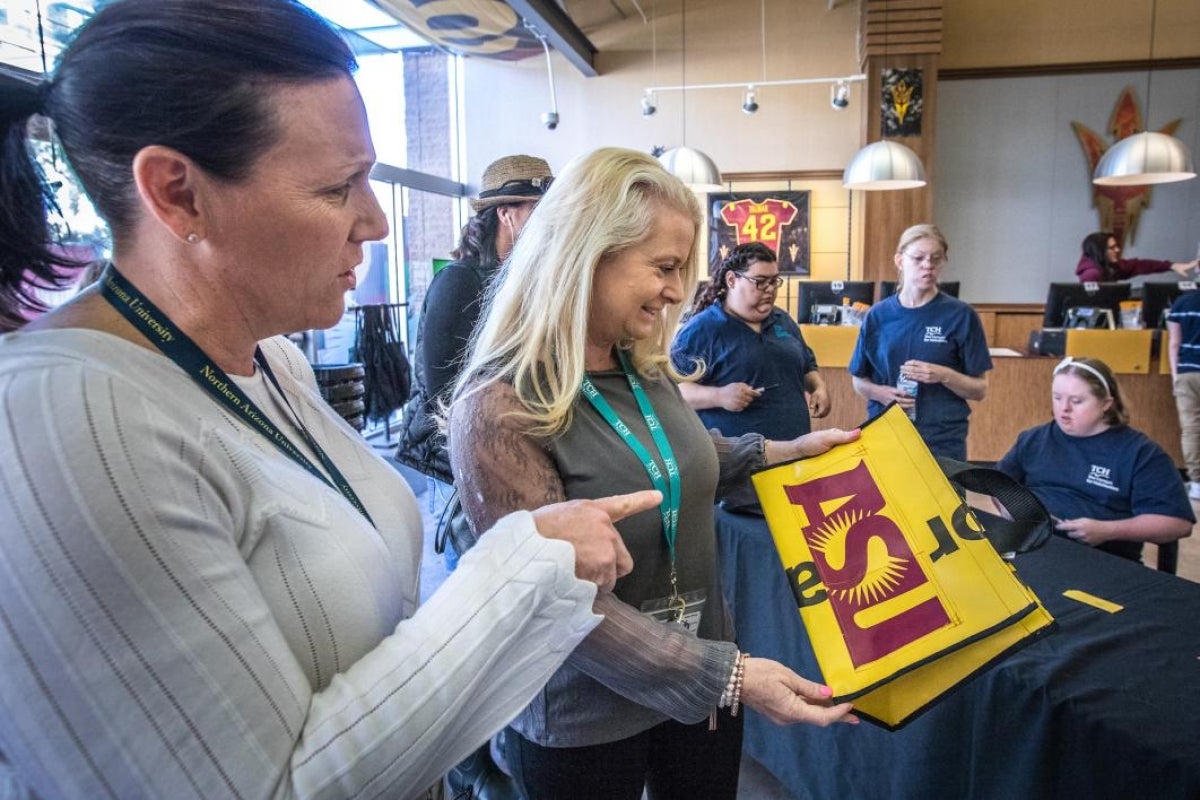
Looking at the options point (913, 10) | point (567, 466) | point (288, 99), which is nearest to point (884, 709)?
Result: point (567, 466)

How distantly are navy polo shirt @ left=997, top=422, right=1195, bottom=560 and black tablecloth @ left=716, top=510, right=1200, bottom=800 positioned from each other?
554 millimetres

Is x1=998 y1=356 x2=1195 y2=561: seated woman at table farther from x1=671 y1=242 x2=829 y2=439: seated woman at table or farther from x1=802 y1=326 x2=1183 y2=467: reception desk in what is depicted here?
x1=802 y1=326 x2=1183 y2=467: reception desk

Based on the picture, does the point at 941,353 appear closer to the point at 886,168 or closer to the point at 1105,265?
the point at 886,168

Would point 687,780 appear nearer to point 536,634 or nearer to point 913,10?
point 536,634

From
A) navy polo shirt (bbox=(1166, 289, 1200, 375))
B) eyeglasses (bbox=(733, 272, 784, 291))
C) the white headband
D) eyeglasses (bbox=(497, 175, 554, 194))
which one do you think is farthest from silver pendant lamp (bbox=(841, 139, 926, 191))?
eyeglasses (bbox=(497, 175, 554, 194))

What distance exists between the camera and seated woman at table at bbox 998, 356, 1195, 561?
2.27 m

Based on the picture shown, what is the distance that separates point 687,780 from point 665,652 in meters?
0.38

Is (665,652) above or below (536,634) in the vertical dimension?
below

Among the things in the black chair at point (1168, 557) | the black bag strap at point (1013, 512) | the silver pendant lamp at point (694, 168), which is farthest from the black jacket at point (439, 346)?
the silver pendant lamp at point (694, 168)

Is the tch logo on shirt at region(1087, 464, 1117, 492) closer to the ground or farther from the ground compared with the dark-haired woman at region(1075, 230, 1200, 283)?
closer to the ground

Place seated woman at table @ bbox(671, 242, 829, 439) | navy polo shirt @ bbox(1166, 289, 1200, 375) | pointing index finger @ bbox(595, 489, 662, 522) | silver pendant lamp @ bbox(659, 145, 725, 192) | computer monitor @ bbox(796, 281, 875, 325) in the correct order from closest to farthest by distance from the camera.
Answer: pointing index finger @ bbox(595, 489, 662, 522) → seated woman at table @ bbox(671, 242, 829, 439) → navy polo shirt @ bbox(1166, 289, 1200, 375) → computer monitor @ bbox(796, 281, 875, 325) → silver pendant lamp @ bbox(659, 145, 725, 192)

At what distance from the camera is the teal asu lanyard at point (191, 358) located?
2.05ft

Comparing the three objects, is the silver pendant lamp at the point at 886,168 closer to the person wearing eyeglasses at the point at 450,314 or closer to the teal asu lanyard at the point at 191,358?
the person wearing eyeglasses at the point at 450,314

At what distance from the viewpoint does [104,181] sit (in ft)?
2.01
